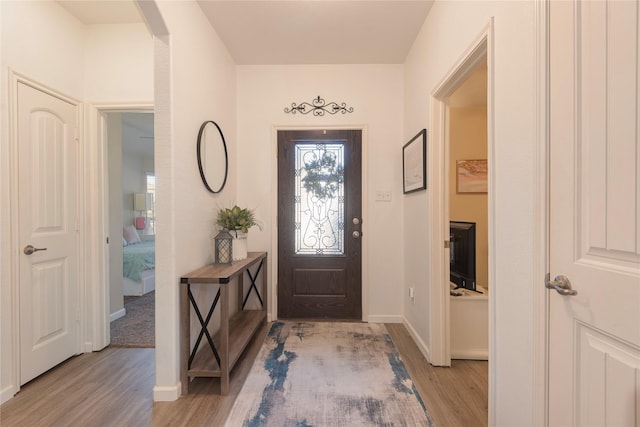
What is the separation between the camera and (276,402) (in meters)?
1.69

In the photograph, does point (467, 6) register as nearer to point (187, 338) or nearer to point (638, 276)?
point (638, 276)

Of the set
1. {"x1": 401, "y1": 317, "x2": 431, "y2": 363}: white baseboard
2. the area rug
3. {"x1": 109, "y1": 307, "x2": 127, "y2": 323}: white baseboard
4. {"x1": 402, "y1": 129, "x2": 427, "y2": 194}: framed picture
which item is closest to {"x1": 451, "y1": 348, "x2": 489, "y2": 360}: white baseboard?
{"x1": 401, "y1": 317, "x2": 431, "y2": 363}: white baseboard

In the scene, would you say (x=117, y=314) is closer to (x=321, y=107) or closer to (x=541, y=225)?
(x=321, y=107)

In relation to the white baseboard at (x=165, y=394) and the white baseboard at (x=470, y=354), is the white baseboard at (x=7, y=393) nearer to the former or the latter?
the white baseboard at (x=165, y=394)

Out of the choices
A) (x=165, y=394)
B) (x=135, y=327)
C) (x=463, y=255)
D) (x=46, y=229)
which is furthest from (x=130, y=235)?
(x=463, y=255)

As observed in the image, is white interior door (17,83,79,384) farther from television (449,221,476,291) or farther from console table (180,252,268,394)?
television (449,221,476,291)

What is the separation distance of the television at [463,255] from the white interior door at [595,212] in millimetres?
1266

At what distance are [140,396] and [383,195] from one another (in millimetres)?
2567

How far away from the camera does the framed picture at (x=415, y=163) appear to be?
2.27 meters

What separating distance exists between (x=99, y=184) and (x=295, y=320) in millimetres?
2231

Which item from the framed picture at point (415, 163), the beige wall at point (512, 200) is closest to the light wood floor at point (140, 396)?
the beige wall at point (512, 200)

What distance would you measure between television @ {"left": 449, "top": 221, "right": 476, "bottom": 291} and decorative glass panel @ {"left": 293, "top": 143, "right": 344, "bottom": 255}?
3.59ft

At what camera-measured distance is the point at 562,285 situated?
975 millimetres

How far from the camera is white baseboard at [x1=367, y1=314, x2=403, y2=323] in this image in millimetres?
2957
